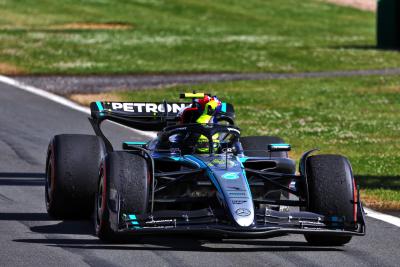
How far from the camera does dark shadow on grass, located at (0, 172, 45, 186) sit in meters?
16.2

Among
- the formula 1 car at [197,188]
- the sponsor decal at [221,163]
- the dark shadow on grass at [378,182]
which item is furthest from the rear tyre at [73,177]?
the dark shadow on grass at [378,182]

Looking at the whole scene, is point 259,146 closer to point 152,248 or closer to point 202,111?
point 202,111

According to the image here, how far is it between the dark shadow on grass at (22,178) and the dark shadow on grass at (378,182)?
446cm

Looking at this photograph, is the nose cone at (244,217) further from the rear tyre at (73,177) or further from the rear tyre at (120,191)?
the rear tyre at (73,177)

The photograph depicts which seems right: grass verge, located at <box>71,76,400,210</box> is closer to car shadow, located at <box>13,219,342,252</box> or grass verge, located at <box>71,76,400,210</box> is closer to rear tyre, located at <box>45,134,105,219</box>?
car shadow, located at <box>13,219,342,252</box>

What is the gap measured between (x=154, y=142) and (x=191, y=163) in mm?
1330

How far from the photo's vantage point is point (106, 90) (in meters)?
30.6

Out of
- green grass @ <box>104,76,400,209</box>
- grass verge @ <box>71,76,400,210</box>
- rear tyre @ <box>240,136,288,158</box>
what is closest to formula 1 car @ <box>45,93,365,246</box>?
rear tyre @ <box>240,136,288,158</box>

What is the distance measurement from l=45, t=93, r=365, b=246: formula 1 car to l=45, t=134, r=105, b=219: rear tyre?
11mm

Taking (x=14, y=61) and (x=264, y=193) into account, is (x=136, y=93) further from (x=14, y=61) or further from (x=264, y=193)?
(x=264, y=193)

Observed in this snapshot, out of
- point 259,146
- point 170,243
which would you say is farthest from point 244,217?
point 259,146

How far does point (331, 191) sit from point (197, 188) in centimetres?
140

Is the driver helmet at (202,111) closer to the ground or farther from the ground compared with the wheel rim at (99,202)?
farther from the ground

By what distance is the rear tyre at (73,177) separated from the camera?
42.8 ft
